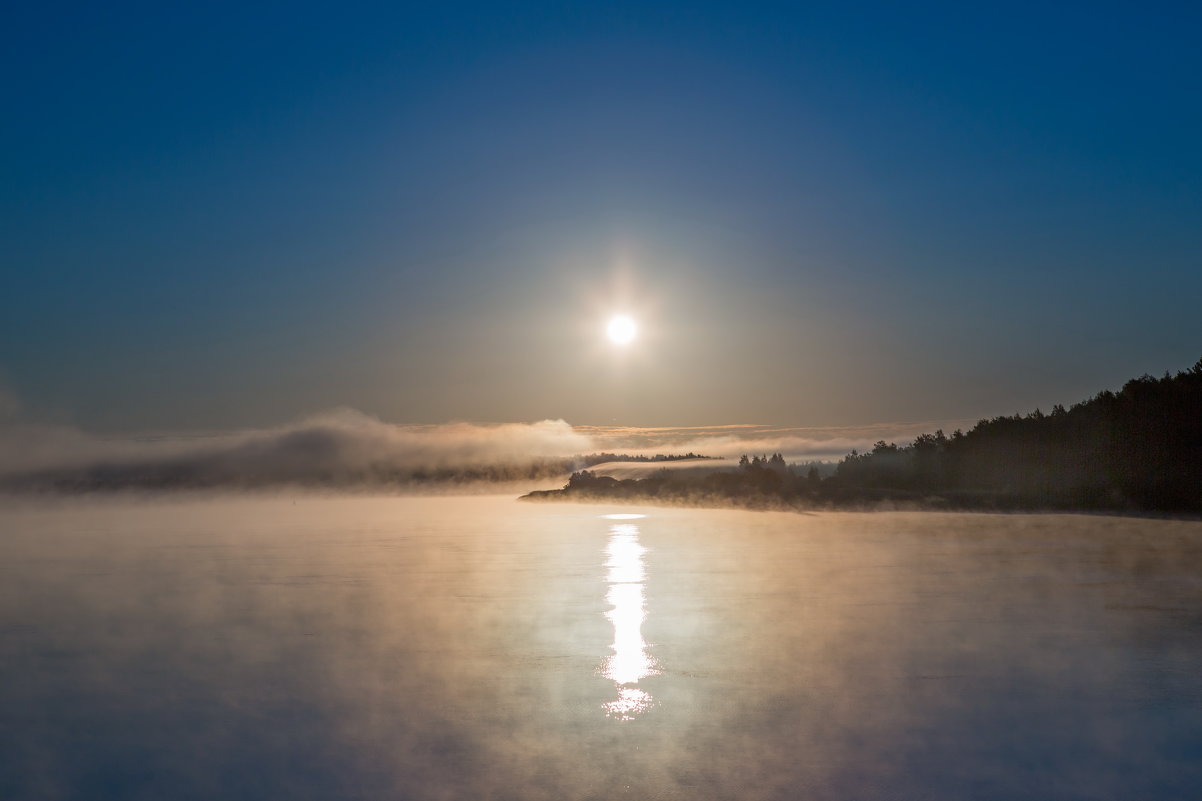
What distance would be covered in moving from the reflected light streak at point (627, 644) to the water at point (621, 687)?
16 centimetres

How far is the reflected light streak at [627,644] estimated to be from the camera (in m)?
26.4

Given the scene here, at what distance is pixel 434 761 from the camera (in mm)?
21219

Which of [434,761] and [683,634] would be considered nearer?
[434,761]

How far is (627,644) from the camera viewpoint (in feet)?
119

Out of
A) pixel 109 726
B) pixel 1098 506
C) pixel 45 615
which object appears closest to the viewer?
pixel 109 726

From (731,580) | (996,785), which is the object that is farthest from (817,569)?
(996,785)

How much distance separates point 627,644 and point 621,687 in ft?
25.6

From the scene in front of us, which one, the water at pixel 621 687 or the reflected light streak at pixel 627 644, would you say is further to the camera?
the reflected light streak at pixel 627 644

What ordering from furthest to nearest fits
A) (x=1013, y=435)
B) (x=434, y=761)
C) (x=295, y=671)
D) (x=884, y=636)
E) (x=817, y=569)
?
(x=1013, y=435) < (x=817, y=569) < (x=884, y=636) < (x=295, y=671) < (x=434, y=761)

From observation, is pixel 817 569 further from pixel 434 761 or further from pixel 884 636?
pixel 434 761

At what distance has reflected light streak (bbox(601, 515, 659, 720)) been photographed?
2639 cm

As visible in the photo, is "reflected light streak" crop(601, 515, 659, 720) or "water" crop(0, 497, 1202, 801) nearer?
"water" crop(0, 497, 1202, 801)

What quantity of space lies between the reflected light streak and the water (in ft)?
0.53

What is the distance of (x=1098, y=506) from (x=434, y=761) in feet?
440
